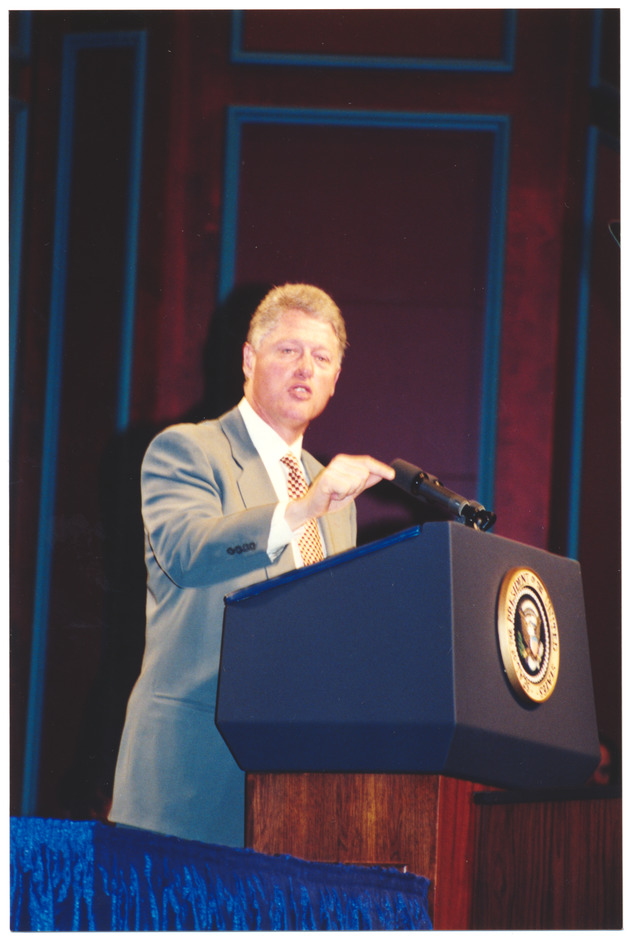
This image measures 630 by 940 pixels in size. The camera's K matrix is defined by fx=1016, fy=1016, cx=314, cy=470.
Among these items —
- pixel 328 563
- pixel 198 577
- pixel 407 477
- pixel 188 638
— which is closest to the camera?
pixel 328 563

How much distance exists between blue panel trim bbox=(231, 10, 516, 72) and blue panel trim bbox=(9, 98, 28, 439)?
485 mm

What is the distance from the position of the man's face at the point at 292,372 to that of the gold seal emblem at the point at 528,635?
72 cm

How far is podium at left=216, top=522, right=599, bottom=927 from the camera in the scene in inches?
48.8

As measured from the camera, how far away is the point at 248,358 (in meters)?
2.11

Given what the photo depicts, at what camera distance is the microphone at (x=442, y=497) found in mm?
1401

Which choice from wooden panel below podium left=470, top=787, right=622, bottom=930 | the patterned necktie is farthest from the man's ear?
wooden panel below podium left=470, top=787, right=622, bottom=930

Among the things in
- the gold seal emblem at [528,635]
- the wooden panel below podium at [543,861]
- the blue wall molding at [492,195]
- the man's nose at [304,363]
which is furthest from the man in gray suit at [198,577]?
the wooden panel below podium at [543,861]

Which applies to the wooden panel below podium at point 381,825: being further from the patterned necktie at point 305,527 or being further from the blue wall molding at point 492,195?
the blue wall molding at point 492,195

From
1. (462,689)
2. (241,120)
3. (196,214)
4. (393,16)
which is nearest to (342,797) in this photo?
(462,689)

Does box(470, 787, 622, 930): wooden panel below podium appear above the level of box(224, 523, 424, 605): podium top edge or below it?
below

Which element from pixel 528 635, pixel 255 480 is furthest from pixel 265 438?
pixel 528 635

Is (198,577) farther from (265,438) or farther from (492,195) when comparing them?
(492,195)

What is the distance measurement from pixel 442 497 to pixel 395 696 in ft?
1.01

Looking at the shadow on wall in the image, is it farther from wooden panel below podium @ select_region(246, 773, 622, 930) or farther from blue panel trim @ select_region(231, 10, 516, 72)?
wooden panel below podium @ select_region(246, 773, 622, 930)
